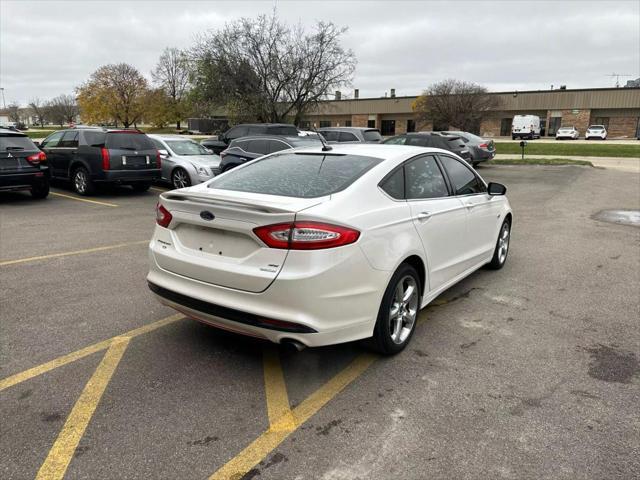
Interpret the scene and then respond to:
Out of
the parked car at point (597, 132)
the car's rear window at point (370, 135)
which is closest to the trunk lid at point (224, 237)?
the car's rear window at point (370, 135)

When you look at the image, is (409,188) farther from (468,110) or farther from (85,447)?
(468,110)

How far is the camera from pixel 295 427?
2.87 metres

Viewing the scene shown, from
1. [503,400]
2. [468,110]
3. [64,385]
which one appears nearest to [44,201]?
[64,385]

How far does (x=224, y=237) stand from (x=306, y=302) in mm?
743

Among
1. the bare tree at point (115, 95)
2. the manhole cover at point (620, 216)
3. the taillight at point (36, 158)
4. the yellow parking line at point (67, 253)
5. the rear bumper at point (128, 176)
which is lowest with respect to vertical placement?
the manhole cover at point (620, 216)

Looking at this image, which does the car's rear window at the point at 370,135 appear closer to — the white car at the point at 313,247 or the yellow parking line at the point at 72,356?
the white car at the point at 313,247

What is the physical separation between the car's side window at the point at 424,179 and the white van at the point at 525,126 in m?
48.0

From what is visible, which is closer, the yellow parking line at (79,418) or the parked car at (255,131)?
the yellow parking line at (79,418)

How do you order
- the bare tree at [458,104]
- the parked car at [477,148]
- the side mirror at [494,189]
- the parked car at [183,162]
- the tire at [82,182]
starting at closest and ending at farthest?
the side mirror at [494,189], the tire at [82,182], the parked car at [183,162], the parked car at [477,148], the bare tree at [458,104]

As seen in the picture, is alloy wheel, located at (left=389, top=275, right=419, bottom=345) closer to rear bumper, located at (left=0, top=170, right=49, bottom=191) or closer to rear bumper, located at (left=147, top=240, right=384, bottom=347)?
rear bumper, located at (left=147, top=240, right=384, bottom=347)

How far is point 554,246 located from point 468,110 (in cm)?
4219

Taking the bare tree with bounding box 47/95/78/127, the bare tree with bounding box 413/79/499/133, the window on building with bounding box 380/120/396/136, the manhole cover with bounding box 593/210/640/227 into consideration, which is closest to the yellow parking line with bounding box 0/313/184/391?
the manhole cover with bounding box 593/210/640/227

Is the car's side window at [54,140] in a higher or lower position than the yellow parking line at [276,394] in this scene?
higher

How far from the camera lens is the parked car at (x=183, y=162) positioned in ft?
40.4
